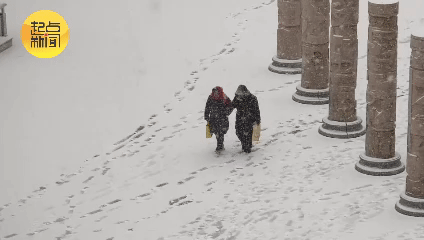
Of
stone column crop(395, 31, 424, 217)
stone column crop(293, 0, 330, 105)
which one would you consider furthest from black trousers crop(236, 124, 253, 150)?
stone column crop(395, 31, 424, 217)

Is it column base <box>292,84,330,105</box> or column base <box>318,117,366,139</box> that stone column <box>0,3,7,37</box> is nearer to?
column base <box>292,84,330,105</box>

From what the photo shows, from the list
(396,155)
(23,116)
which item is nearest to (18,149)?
(23,116)

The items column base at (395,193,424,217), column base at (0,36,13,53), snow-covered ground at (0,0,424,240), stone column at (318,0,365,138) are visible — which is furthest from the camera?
column base at (0,36,13,53)

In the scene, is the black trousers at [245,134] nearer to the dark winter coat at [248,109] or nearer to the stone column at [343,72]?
the dark winter coat at [248,109]

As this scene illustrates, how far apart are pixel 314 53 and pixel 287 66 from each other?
3.13m

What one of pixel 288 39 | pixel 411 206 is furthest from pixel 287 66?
pixel 411 206

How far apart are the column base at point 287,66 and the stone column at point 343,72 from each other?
4257 millimetres

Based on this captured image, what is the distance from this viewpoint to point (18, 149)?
21.2 metres

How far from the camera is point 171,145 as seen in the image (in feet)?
67.3

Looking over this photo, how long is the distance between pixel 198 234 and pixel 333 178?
297 cm

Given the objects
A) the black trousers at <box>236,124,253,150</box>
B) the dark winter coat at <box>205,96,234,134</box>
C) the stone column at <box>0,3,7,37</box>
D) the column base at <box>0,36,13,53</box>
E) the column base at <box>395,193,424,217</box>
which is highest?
the stone column at <box>0,3,7,37</box>

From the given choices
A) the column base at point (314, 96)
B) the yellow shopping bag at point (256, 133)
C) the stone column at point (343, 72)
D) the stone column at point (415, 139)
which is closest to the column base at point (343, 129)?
the stone column at point (343, 72)

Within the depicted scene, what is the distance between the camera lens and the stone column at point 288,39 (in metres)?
23.6

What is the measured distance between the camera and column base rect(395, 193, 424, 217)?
1588 centimetres
